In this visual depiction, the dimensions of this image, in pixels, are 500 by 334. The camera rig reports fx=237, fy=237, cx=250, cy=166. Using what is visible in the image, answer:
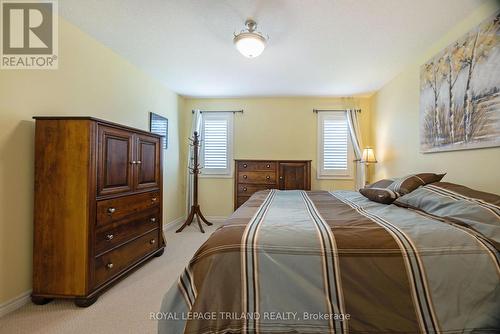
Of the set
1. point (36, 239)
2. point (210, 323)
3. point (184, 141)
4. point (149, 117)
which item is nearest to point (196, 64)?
point (149, 117)

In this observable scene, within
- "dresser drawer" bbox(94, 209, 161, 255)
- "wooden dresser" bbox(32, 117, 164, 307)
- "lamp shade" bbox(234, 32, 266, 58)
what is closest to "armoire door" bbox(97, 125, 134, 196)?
"wooden dresser" bbox(32, 117, 164, 307)

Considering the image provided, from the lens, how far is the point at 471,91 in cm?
196

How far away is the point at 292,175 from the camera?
13.0ft

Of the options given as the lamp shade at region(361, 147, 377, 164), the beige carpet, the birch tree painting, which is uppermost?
the birch tree painting

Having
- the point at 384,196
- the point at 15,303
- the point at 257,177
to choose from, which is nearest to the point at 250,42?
the point at 384,196

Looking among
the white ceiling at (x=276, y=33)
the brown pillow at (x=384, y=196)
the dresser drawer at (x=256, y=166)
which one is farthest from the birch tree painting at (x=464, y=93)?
the dresser drawer at (x=256, y=166)

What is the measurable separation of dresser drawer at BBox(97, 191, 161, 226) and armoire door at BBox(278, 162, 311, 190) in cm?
204

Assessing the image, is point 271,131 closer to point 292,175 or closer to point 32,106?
point 292,175

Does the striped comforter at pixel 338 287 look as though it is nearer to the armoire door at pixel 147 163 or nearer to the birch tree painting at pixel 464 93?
the birch tree painting at pixel 464 93

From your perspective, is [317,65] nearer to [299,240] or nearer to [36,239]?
[299,240]

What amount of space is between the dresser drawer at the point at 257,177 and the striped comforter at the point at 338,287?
115 inches

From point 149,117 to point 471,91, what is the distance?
372 cm

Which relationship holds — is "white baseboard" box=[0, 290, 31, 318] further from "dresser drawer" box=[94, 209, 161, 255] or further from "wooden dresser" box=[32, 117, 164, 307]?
"dresser drawer" box=[94, 209, 161, 255]

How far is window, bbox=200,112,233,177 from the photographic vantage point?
462 cm
